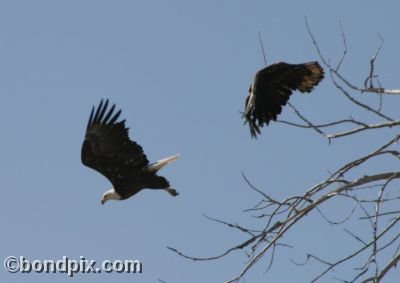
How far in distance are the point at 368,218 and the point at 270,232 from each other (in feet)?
1.52

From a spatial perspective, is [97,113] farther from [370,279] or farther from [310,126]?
[370,279]

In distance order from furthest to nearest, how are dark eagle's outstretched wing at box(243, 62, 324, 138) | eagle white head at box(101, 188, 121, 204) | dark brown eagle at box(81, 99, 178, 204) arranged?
eagle white head at box(101, 188, 121, 204), dark brown eagle at box(81, 99, 178, 204), dark eagle's outstretched wing at box(243, 62, 324, 138)

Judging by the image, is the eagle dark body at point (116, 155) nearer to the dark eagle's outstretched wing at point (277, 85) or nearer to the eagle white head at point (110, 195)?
the eagle white head at point (110, 195)

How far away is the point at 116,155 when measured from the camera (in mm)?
8828

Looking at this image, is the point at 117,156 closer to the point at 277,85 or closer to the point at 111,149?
the point at 111,149

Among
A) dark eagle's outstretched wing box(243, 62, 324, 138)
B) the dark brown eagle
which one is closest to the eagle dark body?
the dark brown eagle

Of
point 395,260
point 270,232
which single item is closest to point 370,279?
point 395,260

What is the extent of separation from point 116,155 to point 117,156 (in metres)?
0.01

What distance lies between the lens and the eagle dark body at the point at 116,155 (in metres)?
8.66

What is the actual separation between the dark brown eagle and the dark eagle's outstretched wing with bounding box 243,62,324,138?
1.38 m

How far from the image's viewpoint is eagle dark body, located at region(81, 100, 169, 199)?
8664 mm

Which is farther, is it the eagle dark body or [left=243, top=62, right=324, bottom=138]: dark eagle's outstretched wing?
the eagle dark body

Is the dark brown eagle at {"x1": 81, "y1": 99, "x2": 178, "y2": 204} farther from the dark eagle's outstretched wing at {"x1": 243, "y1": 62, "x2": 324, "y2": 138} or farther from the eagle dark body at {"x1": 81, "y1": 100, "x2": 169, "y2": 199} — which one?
the dark eagle's outstretched wing at {"x1": 243, "y1": 62, "x2": 324, "y2": 138}

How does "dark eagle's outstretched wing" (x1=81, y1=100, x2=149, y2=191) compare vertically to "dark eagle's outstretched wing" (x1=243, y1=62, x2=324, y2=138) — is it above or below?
above
